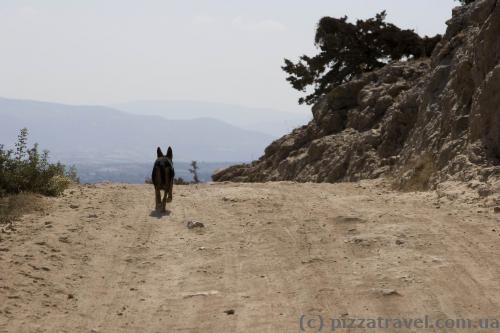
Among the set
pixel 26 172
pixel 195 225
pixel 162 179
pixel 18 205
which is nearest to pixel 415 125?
pixel 162 179

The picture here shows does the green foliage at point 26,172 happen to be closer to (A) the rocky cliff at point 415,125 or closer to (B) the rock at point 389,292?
(A) the rocky cliff at point 415,125

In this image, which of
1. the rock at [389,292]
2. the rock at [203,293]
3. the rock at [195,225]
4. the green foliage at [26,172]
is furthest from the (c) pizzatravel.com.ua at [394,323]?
the green foliage at [26,172]

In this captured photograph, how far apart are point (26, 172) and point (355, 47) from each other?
24.1 meters

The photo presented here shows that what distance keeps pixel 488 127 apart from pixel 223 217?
620 centimetres

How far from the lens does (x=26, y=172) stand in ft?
45.8

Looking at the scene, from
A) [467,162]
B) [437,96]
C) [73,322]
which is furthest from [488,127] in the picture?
[73,322]

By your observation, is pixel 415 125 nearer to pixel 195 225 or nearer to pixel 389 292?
pixel 195 225

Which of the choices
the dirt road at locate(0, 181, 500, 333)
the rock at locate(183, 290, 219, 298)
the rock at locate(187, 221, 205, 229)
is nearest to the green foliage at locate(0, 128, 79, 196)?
the dirt road at locate(0, 181, 500, 333)

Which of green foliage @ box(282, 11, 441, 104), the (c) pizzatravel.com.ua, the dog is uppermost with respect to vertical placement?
green foliage @ box(282, 11, 441, 104)

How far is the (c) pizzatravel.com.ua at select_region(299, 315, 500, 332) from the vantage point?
5.98 meters

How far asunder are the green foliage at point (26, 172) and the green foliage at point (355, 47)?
73.1 ft

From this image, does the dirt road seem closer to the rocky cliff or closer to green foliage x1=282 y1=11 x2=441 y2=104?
the rocky cliff

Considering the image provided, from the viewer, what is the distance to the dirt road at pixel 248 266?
6.48 m

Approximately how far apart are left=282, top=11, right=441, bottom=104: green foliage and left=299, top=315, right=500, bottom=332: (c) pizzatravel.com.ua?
94.0 ft
